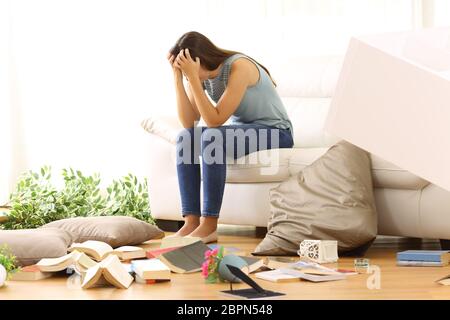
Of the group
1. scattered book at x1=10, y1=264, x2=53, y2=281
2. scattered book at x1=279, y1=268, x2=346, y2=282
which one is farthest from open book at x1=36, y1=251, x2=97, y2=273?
scattered book at x1=279, y1=268, x2=346, y2=282

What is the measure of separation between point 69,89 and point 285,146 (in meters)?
2.44

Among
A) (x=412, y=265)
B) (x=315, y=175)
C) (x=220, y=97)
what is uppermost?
(x=220, y=97)

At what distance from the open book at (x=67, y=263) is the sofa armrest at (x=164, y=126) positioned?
1426mm

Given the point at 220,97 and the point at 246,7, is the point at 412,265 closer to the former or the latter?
the point at 220,97

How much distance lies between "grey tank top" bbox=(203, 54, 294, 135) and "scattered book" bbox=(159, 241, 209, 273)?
3.15ft

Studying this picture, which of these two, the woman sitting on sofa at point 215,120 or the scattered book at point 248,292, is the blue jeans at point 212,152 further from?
the scattered book at point 248,292

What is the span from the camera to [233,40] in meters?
5.80

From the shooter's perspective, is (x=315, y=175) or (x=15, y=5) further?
(x=15, y=5)

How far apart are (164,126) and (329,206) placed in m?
1.29

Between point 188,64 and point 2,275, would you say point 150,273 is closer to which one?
point 2,275

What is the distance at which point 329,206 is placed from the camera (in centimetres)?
323

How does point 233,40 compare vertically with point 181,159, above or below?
above

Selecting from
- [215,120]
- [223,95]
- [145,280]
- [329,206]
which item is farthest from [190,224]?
[145,280]
